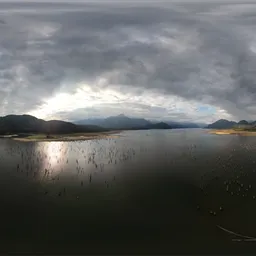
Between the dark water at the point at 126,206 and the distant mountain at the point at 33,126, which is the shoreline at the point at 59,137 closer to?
the distant mountain at the point at 33,126

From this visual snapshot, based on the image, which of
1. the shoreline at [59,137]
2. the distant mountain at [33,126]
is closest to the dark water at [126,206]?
the distant mountain at [33,126]

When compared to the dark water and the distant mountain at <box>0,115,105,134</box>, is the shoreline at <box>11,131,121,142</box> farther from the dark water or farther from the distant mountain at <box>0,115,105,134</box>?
the dark water

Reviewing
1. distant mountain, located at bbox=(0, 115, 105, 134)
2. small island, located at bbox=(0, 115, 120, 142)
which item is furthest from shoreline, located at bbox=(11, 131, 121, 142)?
distant mountain, located at bbox=(0, 115, 105, 134)

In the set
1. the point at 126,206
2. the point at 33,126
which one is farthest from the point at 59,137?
the point at 126,206

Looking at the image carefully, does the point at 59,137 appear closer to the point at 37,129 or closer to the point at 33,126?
the point at 37,129

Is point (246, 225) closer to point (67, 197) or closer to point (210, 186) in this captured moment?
point (210, 186)
